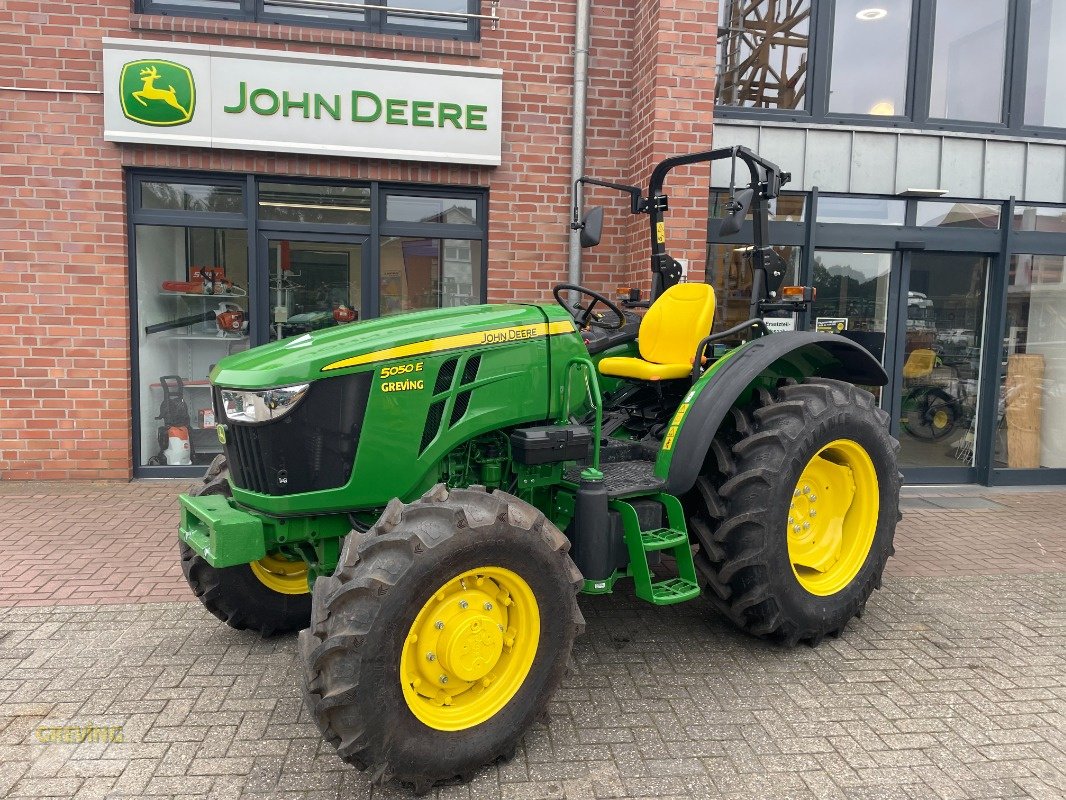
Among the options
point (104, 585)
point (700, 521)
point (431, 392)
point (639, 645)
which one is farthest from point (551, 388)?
point (104, 585)

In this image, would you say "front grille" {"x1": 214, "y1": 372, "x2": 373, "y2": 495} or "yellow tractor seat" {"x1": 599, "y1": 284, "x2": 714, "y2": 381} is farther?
"yellow tractor seat" {"x1": 599, "y1": 284, "x2": 714, "y2": 381}

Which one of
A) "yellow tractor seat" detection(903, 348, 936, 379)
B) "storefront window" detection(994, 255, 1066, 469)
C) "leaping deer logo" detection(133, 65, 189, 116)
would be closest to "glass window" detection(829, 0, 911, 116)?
"storefront window" detection(994, 255, 1066, 469)

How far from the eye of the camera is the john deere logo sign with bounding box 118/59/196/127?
600 centimetres

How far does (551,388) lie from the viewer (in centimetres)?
324

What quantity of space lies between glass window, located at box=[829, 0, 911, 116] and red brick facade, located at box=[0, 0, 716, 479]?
140 cm

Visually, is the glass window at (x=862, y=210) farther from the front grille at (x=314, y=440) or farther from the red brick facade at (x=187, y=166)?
the front grille at (x=314, y=440)

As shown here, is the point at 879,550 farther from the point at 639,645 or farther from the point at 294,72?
the point at 294,72

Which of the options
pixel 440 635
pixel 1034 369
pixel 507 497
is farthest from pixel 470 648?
pixel 1034 369

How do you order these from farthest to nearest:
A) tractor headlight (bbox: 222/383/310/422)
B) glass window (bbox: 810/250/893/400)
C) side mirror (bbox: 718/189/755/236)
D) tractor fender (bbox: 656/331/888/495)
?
glass window (bbox: 810/250/893/400) → side mirror (bbox: 718/189/755/236) → tractor fender (bbox: 656/331/888/495) → tractor headlight (bbox: 222/383/310/422)

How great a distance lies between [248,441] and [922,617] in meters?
3.46

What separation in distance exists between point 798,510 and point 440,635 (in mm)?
2004

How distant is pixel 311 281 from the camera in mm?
6746

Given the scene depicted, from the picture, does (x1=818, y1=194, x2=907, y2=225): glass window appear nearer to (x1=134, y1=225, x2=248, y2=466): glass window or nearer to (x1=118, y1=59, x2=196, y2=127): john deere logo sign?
(x1=134, y1=225, x2=248, y2=466): glass window

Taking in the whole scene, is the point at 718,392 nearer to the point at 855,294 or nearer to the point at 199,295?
the point at 855,294
